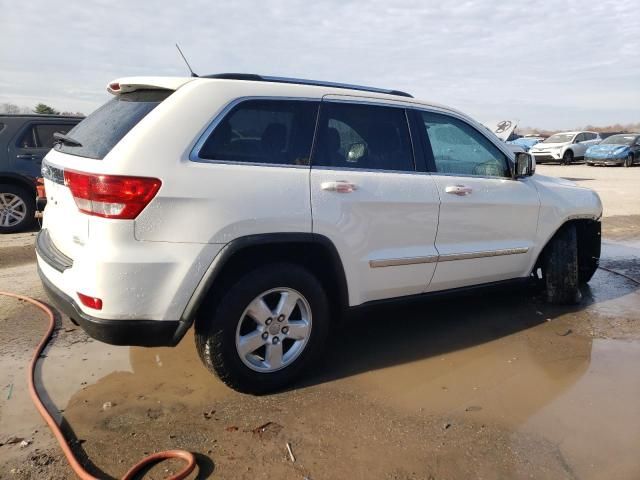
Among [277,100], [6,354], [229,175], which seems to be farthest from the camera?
[6,354]

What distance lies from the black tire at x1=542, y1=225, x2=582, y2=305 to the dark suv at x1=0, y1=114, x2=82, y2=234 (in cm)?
713

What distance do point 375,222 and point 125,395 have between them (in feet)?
6.19

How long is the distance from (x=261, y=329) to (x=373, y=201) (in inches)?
42.2

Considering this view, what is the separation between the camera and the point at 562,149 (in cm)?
2420

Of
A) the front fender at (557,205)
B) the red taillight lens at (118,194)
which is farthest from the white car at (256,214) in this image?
the front fender at (557,205)

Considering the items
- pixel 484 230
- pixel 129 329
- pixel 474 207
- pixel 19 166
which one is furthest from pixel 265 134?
pixel 19 166

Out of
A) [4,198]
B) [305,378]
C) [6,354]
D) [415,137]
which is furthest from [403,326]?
[4,198]

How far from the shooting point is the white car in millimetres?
2674

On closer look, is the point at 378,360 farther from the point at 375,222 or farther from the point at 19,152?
the point at 19,152

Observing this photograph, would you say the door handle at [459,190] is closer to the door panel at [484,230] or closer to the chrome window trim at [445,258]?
the door panel at [484,230]

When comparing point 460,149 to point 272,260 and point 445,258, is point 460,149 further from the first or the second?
point 272,260

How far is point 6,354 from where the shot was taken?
366cm

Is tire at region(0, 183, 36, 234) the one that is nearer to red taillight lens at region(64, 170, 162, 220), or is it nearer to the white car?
the white car

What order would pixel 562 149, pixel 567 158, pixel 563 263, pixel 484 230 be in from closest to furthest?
pixel 484 230 → pixel 563 263 → pixel 562 149 → pixel 567 158
